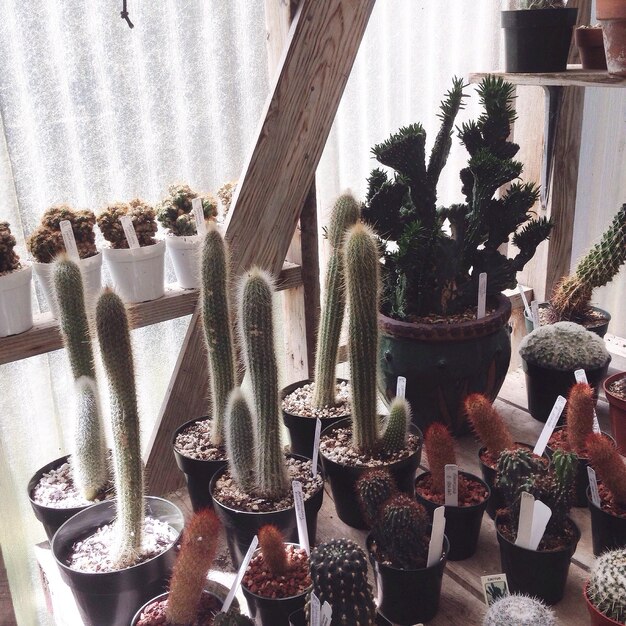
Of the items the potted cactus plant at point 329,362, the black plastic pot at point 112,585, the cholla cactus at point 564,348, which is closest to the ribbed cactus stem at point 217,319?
the potted cactus plant at point 329,362

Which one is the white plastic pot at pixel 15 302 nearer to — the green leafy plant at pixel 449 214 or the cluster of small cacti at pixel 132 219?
the cluster of small cacti at pixel 132 219

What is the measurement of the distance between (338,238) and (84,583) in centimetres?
85

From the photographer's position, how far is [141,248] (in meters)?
1.60

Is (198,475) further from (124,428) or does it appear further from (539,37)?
(539,37)

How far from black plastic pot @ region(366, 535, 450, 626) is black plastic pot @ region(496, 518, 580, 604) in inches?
4.5

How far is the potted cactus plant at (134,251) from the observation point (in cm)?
160

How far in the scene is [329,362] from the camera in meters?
1.60

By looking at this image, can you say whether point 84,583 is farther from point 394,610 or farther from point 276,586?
point 394,610

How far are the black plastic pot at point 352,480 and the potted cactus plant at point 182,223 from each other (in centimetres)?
57

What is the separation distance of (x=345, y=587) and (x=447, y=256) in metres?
0.83

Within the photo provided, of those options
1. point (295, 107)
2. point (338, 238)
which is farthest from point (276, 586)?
point (295, 107)

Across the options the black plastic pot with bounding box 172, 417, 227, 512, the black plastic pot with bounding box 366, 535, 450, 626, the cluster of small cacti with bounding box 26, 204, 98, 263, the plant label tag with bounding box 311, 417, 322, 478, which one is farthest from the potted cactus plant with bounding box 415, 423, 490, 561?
the cluster of small cacti with bounding box 26, 204, 98, 263

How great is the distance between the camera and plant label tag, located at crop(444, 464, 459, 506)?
1291mm

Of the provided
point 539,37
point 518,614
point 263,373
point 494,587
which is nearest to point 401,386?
point 263,373
